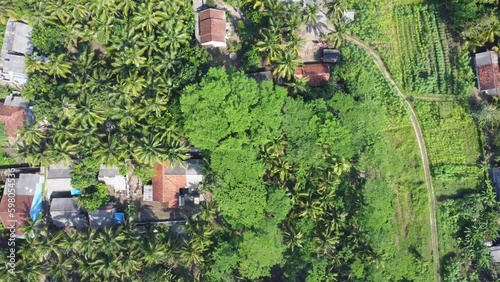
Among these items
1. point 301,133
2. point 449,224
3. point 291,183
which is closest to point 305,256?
point 291,183

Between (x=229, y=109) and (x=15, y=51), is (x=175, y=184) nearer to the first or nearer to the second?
(x=229, y=109)

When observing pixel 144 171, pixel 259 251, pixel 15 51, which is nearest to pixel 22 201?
pixel 144 171

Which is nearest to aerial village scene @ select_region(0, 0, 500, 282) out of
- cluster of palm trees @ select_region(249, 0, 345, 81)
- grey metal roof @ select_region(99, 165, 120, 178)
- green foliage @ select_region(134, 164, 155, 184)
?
grey metal roof @ select_region(99, 165, 120, 178)

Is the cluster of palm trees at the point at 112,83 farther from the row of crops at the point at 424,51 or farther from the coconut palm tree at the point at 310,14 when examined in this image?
the row of crops at the point at 424,51

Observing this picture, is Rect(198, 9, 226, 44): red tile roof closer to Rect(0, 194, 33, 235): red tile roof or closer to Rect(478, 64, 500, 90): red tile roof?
Rect(0, 194, 33, 235): red tile roof

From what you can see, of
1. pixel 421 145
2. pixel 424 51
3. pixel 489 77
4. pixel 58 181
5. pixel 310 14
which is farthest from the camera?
pixel 424 51

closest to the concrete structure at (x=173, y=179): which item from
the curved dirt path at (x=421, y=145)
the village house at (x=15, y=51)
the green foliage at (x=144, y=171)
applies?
the green foliage at (x=144, y=171)
